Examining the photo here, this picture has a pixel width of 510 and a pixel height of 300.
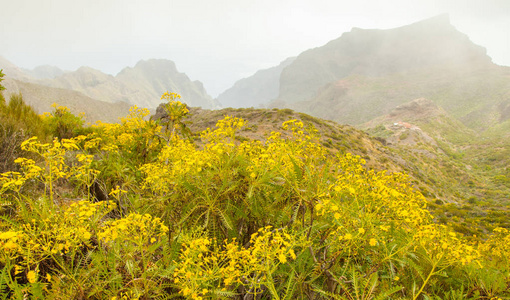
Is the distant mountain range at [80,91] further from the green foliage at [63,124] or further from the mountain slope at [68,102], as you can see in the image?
the green foliage at [63,124]

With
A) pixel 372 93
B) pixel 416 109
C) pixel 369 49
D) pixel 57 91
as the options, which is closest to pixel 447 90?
pixel 372 93

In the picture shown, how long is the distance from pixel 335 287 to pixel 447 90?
103 m

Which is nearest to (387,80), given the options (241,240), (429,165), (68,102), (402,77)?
(402,77)

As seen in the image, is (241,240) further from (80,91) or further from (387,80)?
(80,91)

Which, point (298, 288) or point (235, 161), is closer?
point (298, 288)

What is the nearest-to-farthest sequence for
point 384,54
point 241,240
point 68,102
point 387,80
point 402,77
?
point 241,240, point 68,102, point 387,80, point 402,77, point 384,54

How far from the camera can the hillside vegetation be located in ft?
6.07

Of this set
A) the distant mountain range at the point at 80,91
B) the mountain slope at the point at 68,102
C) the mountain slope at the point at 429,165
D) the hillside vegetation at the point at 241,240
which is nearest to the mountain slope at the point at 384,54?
the mountain slope at the point at 429,165

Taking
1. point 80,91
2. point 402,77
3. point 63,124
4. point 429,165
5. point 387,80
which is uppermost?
point 80,91

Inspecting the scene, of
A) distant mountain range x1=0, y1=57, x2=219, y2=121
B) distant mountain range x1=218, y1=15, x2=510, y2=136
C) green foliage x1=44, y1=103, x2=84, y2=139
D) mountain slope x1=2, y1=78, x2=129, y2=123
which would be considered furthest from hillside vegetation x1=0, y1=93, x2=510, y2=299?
distant mountain range x1=218, y1=15, x2=510, y2=136

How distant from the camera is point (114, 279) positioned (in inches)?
71.4

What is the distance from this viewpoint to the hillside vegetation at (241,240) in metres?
1.85

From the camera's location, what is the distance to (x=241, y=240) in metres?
2.87

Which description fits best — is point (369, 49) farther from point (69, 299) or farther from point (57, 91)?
point (69, 299)
